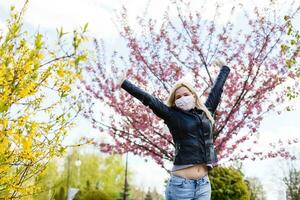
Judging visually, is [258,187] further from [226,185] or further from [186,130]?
[186,130]

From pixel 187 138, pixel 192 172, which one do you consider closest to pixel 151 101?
pixel 187 138

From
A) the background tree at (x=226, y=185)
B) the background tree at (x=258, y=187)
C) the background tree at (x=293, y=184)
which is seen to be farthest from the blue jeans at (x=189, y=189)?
the background tree at (x=258, y=187)

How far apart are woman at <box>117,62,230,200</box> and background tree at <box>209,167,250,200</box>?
6.21 meters

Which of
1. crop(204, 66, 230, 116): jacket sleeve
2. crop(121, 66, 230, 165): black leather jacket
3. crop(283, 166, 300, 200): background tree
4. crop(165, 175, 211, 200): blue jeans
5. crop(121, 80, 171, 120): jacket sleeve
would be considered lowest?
crop(165, 175, 211, 200): blue jeans

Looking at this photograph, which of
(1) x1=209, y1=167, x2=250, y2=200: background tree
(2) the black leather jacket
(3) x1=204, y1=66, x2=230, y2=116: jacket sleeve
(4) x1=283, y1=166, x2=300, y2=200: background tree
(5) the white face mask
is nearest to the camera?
(2) the black leather jacket

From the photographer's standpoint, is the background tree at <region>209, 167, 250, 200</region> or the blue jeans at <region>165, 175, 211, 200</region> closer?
the blue jeans at <region>165, 175, 211, 200</region>

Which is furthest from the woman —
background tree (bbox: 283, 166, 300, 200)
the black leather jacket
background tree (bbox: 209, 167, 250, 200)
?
background tree (bbox: 283, 166, 300, 200)

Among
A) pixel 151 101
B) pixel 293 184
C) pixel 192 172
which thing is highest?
pixel 293 184

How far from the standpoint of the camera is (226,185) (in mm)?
9898

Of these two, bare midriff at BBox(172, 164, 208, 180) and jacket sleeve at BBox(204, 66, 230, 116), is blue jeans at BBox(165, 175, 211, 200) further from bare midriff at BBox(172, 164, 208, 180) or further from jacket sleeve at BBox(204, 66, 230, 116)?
jacket sleeve at BBox(204, 66, 230, 116)

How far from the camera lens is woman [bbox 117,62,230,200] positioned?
3.43 meters

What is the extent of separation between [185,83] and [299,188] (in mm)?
28483

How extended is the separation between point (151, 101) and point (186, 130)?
0.37 metres

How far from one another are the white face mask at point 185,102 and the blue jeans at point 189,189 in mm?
618
